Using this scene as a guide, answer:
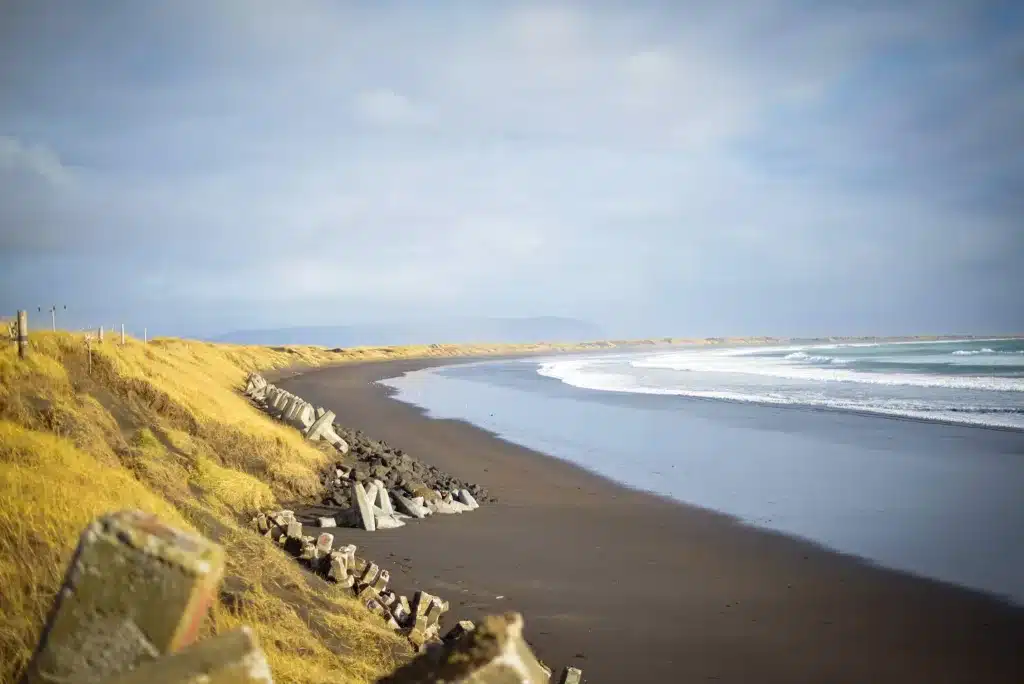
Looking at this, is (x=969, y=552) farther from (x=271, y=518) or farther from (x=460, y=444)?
(x=460, y=444)

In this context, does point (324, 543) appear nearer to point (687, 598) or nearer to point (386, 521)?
point (386, 521)

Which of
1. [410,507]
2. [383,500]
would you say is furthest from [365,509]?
[410,507]

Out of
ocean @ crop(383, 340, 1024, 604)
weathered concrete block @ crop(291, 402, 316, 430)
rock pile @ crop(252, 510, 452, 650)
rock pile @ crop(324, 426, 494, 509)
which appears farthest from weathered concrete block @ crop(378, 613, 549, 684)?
weathered concrete block @ crop(291, 402, 316, 430)

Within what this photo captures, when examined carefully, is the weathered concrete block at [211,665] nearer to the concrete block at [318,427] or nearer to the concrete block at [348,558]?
the concrete block at [348,558]

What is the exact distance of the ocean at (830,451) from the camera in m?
11.6

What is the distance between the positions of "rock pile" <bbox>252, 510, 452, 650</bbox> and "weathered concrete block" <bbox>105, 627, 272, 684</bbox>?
4383 millimetres

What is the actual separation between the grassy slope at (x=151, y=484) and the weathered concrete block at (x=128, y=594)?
224 cm

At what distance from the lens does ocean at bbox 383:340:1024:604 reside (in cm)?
1161

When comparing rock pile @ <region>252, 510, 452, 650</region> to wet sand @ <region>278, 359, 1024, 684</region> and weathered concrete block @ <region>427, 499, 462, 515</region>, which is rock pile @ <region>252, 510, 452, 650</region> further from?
weathered concrete block @ <region>427, 499, 462, 515</region>

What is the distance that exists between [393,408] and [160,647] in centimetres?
2962

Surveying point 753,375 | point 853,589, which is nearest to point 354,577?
point 853,589

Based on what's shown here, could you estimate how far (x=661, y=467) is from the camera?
18047 millimetres

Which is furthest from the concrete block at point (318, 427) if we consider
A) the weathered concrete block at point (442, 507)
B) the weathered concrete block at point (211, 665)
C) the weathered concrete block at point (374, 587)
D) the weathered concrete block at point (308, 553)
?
the weathered concrete block at point (211, 665)

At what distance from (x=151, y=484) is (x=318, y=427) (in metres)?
9.08
